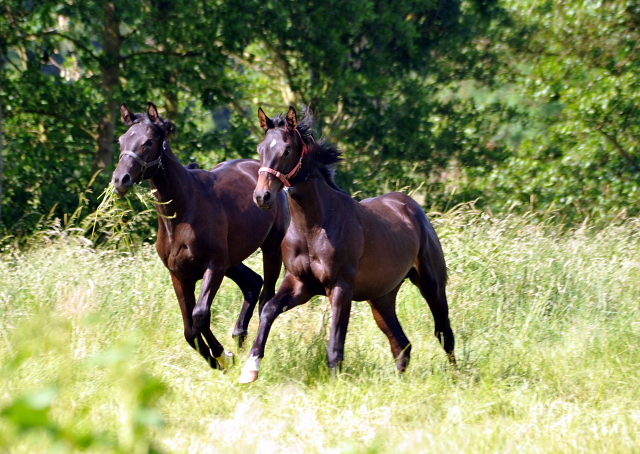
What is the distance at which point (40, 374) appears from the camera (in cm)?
497

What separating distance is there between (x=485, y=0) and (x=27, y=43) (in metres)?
9.73

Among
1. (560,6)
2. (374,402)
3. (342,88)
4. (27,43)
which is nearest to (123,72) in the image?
(27,43)

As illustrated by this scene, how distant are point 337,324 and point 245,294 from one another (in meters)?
1.90

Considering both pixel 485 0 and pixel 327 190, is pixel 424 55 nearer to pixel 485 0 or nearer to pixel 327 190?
pixel 485 0

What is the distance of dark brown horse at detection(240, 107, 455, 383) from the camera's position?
5.05 metres

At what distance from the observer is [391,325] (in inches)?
238

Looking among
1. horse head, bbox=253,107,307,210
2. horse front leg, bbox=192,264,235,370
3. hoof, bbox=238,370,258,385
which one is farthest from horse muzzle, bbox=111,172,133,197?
hoof, bbox=238,370,258,385

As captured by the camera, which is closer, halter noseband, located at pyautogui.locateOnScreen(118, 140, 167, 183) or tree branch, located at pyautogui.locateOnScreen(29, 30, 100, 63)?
halter noseband, located at pyautogui.locateOnScreen(118, 140, 167, 183)

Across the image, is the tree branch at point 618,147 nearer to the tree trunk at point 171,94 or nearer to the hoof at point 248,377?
the tree trunk at point 171,94

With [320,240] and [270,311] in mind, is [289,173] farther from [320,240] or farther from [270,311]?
[270,311]

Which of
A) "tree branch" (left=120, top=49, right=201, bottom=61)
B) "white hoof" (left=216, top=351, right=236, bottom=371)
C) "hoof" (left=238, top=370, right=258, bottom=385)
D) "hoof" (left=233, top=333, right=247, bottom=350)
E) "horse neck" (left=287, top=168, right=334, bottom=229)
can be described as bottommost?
"hoof" (left=233, top=333, right=247, bottom=350)

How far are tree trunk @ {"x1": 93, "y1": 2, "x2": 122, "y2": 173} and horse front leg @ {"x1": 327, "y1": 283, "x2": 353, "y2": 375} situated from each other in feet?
31.4

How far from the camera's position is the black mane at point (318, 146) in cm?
531

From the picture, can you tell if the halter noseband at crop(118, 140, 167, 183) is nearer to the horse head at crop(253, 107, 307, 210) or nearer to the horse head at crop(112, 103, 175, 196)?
the horse head at crop(112, 103, 175, 196)
